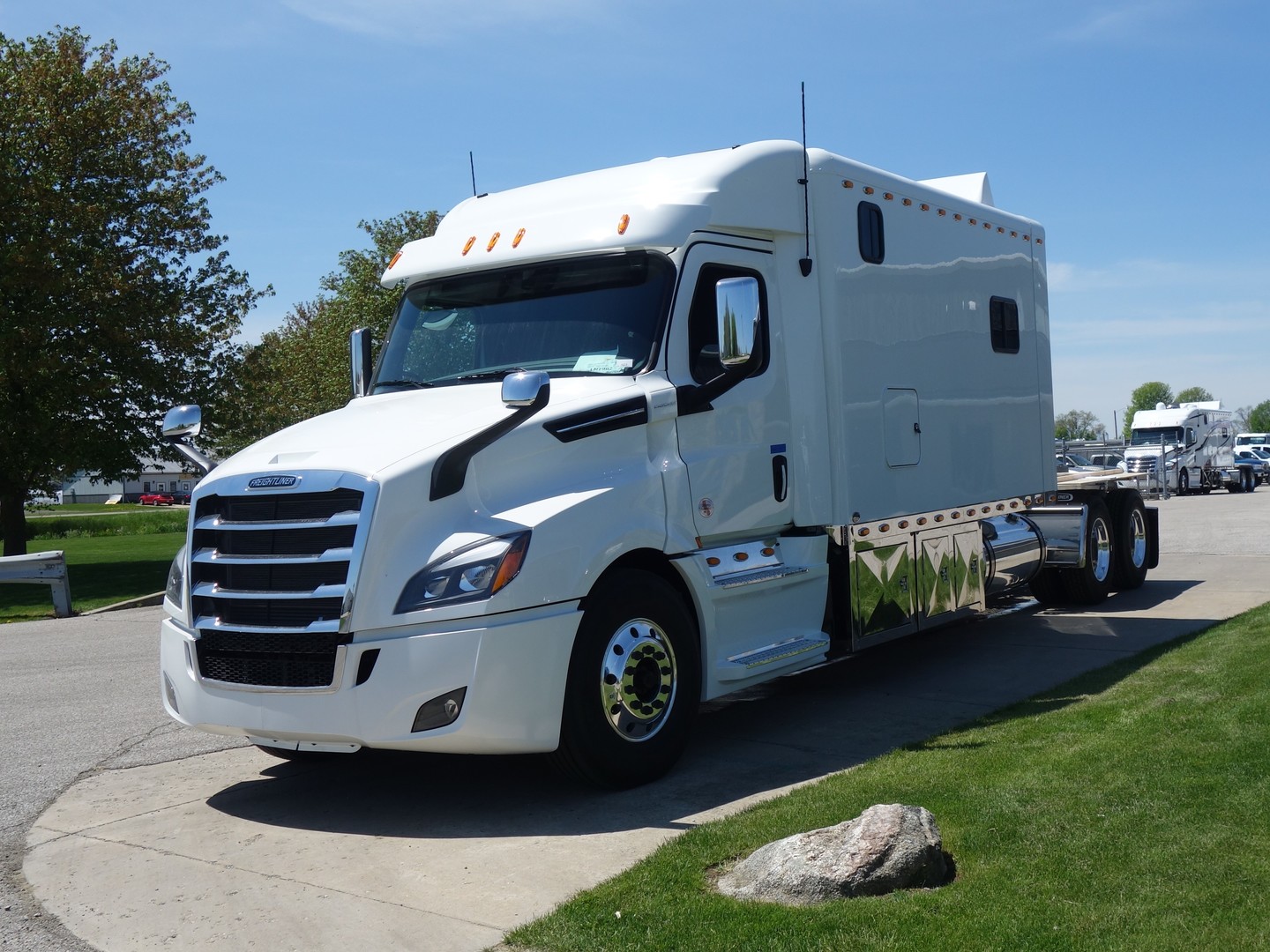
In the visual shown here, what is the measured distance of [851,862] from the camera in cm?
445

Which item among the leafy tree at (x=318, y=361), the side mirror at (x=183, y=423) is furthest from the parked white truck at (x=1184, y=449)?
the side mirror at (x=183, y=423)

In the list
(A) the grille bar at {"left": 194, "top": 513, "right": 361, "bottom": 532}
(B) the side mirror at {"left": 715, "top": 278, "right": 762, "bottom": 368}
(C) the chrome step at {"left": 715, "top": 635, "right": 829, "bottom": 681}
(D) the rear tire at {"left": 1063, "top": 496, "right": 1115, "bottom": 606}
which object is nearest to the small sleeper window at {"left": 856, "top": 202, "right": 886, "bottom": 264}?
(B) the side mirror at {"left": 715, "top": 278, "right": 762, "bottom": 368}

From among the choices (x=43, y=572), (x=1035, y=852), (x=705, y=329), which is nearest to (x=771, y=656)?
(x=705, y=329)

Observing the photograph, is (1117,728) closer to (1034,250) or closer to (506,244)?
(506,244)

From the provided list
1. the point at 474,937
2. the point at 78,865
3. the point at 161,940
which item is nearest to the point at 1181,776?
the point at 474,937

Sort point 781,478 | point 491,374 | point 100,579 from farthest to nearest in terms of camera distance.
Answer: point 100,579, point 781,478, point 491,374

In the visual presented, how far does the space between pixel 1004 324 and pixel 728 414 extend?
180 inches

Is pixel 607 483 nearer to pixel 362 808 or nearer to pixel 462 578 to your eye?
pixel 462 578

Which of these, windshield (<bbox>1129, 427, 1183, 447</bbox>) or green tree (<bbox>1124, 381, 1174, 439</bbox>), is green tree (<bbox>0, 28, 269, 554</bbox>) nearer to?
windshield (<bbox>1129, 427, 1183, 447</bbox>)

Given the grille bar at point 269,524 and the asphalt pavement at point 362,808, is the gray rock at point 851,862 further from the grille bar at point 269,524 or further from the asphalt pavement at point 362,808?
the grille bar at point 269,524

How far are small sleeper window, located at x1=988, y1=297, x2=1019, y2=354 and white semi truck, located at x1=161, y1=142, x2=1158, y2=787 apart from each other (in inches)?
27.1

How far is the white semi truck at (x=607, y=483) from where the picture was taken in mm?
5691

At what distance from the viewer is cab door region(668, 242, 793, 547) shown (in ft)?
22.8

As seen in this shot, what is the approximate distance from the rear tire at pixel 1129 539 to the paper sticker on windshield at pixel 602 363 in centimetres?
850
